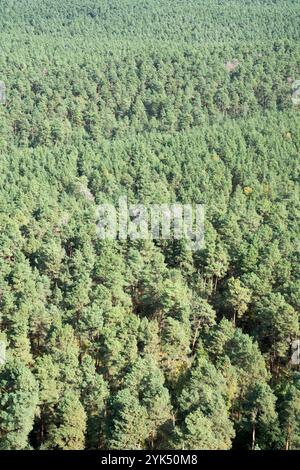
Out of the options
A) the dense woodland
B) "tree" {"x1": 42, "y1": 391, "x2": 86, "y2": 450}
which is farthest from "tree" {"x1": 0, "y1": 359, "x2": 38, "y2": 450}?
"tree" {"x1": 42, "y1": 391, "x2": 86, "y2": 450}

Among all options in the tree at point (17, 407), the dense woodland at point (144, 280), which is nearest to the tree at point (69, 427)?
the dense woodland at point (144, 280)

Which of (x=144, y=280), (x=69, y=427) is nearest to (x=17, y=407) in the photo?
(x=69, y=427)

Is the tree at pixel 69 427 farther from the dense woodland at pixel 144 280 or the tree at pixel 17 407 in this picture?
the tree at pixel 17 407

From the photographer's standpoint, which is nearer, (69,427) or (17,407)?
(17,407)

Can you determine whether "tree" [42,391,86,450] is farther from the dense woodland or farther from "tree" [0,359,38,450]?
"tree" [0,359,38,450]

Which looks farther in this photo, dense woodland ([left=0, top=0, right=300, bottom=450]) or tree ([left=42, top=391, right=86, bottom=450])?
dense woodland ([left=0, top=0, right=300, bottom=450])

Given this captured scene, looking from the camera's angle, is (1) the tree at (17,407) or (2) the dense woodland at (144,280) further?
(2) the dense woodland at (144,280)

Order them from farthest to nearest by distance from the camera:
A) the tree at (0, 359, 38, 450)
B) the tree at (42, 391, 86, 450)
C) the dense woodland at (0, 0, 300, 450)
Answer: the dense woodland at (0, 0, 300, 450), the tree at (42, 391, 86, 450), the tree at (0, 359, 38, 450)

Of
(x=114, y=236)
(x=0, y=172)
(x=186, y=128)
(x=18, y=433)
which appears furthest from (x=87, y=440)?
(x=186, y=128)

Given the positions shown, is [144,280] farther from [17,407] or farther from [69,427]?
[17,407]
